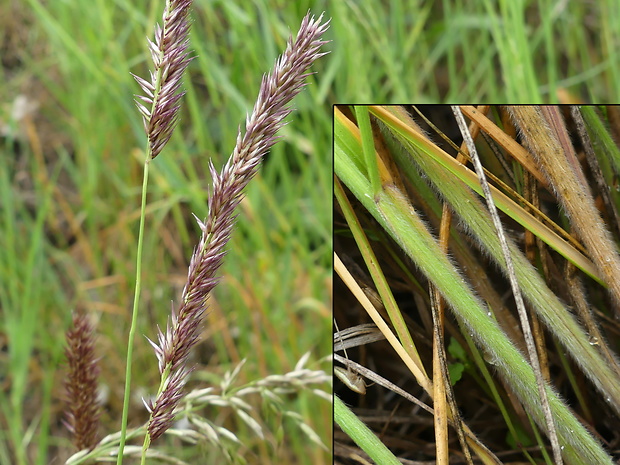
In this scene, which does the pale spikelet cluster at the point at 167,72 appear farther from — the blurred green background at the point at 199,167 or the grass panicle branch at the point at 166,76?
the blurred green background at the point at 199,167

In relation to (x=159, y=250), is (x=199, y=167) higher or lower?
higher

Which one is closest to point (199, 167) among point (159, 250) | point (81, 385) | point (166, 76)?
point (159, 250)

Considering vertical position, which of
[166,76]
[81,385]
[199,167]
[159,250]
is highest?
[199,167]

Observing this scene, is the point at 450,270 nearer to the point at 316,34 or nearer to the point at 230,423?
the point at 316,34

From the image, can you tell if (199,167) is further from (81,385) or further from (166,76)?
(166,76)

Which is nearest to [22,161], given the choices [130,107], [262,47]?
[130,107]

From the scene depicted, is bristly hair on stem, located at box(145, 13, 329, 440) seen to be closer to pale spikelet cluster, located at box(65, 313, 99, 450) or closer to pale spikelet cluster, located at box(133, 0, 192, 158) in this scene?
pale spikelet cluster, located at box(133, 0, 192, 158)
